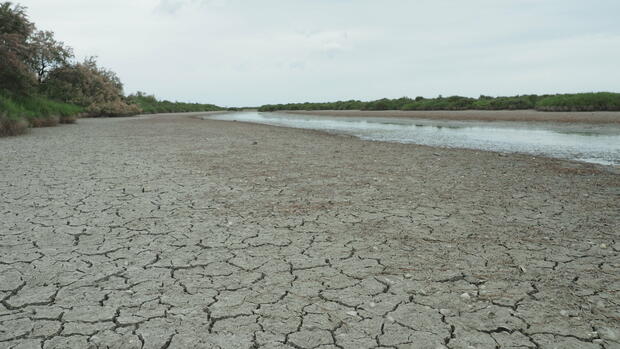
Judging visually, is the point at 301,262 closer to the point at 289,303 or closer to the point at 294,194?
the point at 289,303

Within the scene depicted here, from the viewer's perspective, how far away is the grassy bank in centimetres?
1441

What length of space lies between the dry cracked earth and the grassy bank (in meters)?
9.69

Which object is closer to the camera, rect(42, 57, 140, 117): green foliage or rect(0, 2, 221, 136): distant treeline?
rect(0, 2, 221, 136): distant treeline

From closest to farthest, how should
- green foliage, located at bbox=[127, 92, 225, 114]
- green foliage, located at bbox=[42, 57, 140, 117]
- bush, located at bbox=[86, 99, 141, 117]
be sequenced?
green foliage, located at bbox=[42, 57, 140, 117] → bush, located at bbox=[86, 99, 141, 117] → green foliage, located at bbox=[127, 92, 225, 114]

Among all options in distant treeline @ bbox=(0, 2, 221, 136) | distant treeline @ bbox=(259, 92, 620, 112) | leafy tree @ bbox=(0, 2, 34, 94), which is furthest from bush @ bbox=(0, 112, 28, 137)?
distant treeline @ bbox=(259, 92, 620, 112)

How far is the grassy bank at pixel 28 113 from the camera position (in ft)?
47.3

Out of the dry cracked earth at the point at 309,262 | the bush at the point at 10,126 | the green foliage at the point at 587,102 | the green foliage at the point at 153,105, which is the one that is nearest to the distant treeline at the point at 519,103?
the green foliage at the point at 587,102

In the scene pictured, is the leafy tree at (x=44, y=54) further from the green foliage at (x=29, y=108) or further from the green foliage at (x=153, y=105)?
the green foliage at (x=153, y=105)

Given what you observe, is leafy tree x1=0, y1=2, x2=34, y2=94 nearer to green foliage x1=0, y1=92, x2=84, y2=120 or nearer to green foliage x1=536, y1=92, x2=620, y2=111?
green foliage x1=0, y1=92, x2=84, y2=120

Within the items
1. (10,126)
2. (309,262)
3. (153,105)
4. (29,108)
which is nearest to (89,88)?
(29,108)

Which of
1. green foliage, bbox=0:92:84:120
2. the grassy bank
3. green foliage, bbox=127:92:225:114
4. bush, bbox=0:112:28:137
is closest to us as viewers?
bush, bbox=0:112:28:137

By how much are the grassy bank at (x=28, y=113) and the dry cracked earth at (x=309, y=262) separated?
31.8 feet

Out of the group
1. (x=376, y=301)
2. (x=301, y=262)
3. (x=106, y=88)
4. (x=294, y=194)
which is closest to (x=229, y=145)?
(x=294, y=194)

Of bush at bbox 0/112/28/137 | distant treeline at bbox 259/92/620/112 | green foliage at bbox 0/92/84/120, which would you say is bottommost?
bush at bbox 0/112/28/137
